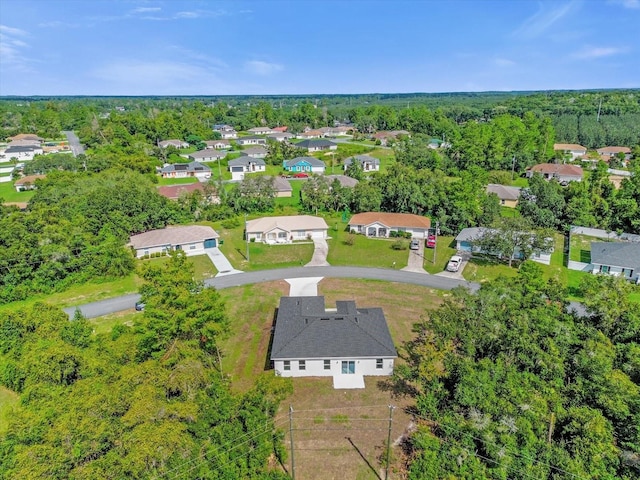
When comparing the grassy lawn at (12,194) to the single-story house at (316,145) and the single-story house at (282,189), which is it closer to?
the single-story house at (282,189)

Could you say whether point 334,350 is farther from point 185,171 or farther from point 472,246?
point 185,171

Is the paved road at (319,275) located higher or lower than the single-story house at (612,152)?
lower

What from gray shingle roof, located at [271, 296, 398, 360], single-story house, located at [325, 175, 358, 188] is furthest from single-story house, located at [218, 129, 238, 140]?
gray shingle roof, located at [271, 296, 398, 360]

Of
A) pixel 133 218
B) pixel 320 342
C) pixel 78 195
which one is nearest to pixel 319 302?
pixel 320 342

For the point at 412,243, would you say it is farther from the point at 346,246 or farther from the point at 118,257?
the point at 118,257

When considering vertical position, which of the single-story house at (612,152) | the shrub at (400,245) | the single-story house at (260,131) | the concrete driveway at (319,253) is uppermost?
the single-story house at (260,131)

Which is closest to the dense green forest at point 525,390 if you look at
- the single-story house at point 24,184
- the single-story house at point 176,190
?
the single-story house at point 176,190

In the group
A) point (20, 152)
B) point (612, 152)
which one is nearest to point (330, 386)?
point (612, 152)
